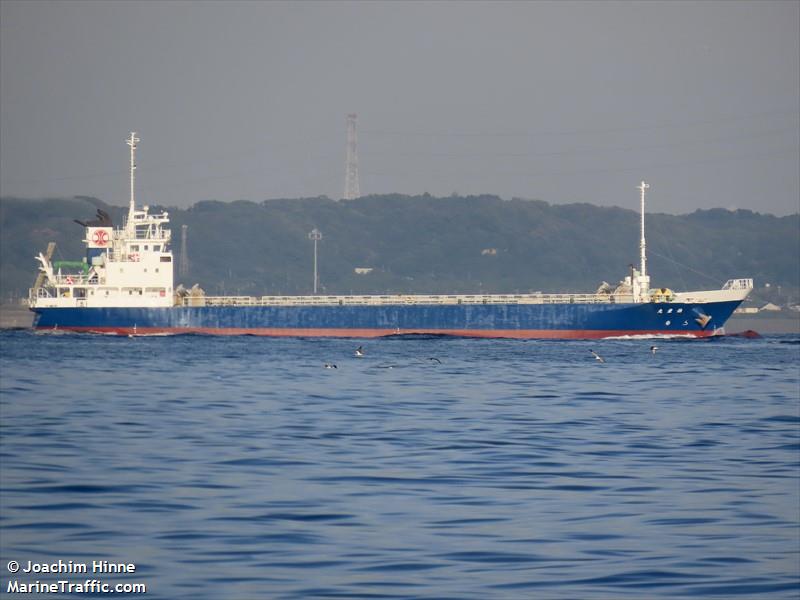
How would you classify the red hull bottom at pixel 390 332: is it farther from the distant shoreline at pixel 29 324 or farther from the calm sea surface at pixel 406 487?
the distant shoreline at pixel 29 324

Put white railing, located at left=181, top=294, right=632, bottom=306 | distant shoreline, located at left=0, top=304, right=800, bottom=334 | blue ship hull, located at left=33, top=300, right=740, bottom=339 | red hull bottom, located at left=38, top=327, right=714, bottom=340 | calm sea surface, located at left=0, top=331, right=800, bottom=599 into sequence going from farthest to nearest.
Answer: distant shoreline, located at left=0, top=304, right=800, bottom=334
white railing, located at left=181, top=294, right=632, bottom=306
red hull bottom, located at left=38, top=327, right=714, bottom=340
blue ship hull, located at left=33, top=300, right=740, bottom=339
calm sea surface, located at left=0, top=331, right=800, bottom=599

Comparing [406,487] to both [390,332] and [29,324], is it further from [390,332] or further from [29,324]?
[29,324]

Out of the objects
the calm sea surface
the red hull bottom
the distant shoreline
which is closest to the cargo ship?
the red hull bottom

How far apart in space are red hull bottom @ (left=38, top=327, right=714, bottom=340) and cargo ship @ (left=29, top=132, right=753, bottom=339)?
68 mm

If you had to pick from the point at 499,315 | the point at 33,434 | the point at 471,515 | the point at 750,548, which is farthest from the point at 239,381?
the point at 499,315

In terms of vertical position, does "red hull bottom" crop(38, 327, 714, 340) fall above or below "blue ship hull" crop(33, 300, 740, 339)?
below

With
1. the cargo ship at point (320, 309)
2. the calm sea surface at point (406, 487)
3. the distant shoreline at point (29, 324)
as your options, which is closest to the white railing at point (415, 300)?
the cargo ship at point (320, 309)

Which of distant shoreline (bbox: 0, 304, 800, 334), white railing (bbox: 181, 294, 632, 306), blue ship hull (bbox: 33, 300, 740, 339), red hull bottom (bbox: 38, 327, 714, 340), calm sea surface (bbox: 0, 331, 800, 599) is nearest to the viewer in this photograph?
calm sea surface (bbox: 0, 331, 800, 599)

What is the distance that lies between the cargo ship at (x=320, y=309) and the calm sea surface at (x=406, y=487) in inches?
1489

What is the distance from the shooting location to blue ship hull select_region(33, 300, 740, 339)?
77562 mm

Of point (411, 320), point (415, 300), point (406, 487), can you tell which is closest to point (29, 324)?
point (415, 300)

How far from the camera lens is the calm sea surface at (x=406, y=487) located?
1338 cm

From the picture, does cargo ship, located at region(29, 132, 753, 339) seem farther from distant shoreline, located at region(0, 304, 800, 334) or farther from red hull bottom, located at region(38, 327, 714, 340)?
distant shoreline, located at region(0, 304, 800, 334)

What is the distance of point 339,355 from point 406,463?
121 feet
